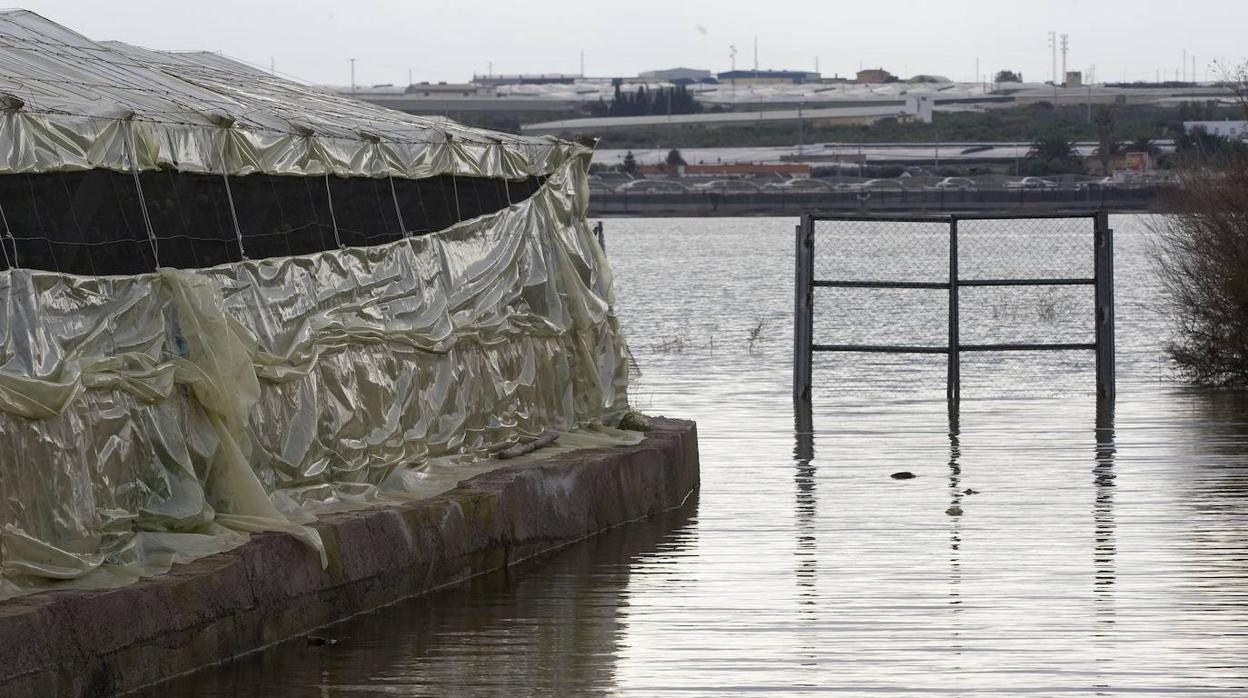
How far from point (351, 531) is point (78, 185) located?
6.28 ft

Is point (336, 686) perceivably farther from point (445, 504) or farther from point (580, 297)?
point (580, 297)

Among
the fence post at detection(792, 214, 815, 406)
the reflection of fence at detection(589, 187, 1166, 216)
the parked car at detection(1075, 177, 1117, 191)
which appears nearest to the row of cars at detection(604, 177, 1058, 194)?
the reflection of fence at detection(589, 187, 1166, 216)

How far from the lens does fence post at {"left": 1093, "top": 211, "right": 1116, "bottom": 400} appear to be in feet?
64.0

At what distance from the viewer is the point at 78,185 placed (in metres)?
9.01

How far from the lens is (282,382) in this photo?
10133 mm

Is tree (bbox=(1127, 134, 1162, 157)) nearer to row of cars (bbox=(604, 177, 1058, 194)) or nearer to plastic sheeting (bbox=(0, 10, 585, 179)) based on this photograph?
row of cars (bbox=(604, 177, 1058, 194))

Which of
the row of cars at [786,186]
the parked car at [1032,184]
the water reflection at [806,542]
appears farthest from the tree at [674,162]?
the water reflection at [806,542]

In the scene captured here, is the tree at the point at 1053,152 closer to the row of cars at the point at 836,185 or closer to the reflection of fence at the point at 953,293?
the row of cars at the point at 836,185

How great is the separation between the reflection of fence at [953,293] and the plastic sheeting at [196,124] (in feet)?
20.2

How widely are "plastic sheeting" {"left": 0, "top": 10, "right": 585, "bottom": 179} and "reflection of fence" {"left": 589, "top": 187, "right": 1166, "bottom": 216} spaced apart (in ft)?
331

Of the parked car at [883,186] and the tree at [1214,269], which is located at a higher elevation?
the tree at [1214,269]

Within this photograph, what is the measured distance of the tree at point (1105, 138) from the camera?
487ft

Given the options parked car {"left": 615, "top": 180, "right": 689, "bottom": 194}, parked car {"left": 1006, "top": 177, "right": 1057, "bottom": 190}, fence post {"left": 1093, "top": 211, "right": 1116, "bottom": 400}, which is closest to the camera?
fence post {"left": 1093, "top": 211, "right": 1116, "bottom": 400}

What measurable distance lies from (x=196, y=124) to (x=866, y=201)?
121 meters
